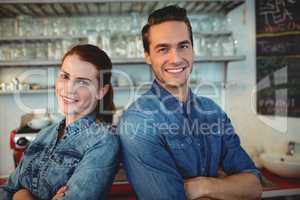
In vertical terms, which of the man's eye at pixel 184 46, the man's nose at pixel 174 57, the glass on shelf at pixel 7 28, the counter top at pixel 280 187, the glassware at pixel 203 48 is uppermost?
the glass on shelf at pixel 7 28

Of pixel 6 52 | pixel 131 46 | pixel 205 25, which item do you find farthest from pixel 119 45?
pixel 6 52

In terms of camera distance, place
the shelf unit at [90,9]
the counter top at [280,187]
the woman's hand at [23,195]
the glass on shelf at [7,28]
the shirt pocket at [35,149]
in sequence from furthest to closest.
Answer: the glass on shelf at [7,28] → the shelf unit at [90,9] → the counter top at [280,187] → the shirt pocket at [35,149] → the woman's hand at [23,195]

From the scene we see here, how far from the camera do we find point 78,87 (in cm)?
115

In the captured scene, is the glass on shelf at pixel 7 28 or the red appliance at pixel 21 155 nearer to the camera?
the red appliance at pixel 21 155

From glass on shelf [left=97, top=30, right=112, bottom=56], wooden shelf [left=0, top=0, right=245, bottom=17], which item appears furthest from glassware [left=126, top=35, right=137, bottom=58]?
wooden shelf [left=0, top=0, right=245, bottom=17]

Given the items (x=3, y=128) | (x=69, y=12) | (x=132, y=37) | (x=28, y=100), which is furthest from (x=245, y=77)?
(x=3, y=128)

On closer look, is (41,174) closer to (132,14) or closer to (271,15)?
(132,14)

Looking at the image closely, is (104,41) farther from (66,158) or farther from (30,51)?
(66,158)

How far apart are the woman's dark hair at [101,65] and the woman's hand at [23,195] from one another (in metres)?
0.37

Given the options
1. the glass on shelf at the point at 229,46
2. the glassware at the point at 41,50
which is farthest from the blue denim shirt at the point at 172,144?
the glassware at the point at 41,50

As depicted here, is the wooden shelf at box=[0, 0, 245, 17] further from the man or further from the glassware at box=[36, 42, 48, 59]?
the man

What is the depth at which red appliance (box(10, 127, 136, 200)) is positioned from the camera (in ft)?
5.99

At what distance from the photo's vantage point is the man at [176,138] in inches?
41.8

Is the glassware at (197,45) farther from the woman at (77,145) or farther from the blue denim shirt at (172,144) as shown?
the woman at (77,145)
